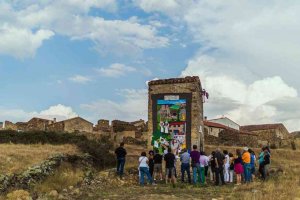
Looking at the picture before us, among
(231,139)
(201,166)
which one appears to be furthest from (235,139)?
(201,166)

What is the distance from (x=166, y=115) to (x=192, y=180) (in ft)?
12.2

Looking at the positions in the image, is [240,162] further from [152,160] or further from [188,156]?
[152,160]

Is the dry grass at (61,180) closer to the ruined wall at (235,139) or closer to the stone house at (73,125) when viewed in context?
the ruined wall at (235,139)

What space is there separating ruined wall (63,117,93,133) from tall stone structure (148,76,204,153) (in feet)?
110

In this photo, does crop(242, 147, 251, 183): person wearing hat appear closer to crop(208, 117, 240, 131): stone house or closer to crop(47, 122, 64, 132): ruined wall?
crop(47, 122, 64, 132): ruined wall

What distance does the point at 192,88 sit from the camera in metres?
19.2

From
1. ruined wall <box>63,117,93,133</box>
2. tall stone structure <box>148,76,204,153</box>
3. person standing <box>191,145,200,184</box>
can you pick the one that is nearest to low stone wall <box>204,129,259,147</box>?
ruined wall <box>63,117,93,133</box>

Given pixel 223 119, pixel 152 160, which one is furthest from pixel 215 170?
pixel 223 119

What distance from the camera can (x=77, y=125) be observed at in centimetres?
5562

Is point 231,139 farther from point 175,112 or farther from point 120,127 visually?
point 175,112

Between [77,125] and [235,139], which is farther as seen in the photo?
[77,125]

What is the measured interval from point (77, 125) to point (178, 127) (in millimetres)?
38361

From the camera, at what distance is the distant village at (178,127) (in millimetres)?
19188

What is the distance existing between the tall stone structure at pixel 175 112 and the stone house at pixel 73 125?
3070cm
